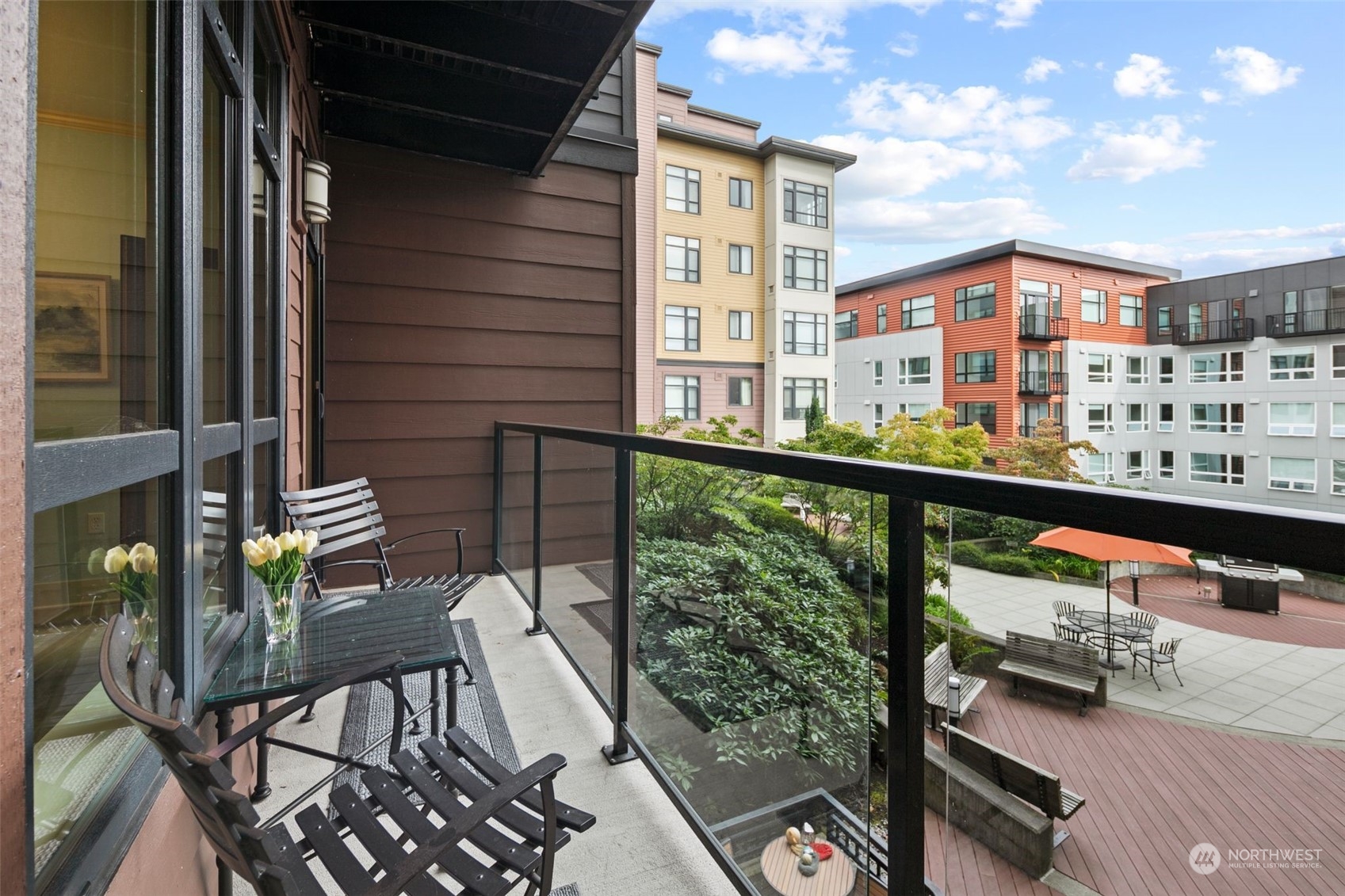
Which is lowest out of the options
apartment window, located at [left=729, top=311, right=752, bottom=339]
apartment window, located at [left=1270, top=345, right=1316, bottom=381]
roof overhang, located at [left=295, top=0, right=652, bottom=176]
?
roof overhang, located at [left=295, top=0, right=652, bottom=176]

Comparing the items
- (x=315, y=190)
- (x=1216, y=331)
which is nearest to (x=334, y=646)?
(x=315, y=190)

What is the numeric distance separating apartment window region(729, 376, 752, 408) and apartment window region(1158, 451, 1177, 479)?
67.5 ft

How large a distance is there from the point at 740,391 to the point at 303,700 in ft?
59.5

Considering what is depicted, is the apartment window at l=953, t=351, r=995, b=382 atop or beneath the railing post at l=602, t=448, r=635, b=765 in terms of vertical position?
atop

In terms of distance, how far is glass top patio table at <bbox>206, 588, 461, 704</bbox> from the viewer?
4.34 ft

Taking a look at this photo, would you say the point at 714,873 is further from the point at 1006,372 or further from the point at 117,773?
the point at 1006,372

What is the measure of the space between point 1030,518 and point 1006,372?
26169mm

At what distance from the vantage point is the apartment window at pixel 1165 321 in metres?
25.3

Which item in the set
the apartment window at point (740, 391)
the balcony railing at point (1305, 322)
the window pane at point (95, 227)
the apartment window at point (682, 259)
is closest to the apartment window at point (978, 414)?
the balcony railing at point (1305, 322)

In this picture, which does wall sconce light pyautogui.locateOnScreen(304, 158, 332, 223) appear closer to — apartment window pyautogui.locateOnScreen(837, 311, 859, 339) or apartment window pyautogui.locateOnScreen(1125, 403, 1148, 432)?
apartment window pyautogui.locateOnScreen(837, 311, 859, 339)

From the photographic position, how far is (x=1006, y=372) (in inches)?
936

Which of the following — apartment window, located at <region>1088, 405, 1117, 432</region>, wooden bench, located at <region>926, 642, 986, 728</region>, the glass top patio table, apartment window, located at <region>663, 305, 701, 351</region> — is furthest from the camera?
apartment window, located at <region>1088, 405, 1117, 432</region>

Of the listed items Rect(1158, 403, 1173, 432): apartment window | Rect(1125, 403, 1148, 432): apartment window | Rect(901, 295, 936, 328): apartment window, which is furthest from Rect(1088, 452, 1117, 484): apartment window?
Rect(901, 295, 936, 328): apartment window

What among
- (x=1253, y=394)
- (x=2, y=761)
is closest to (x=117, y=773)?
(x=2, y=761)
